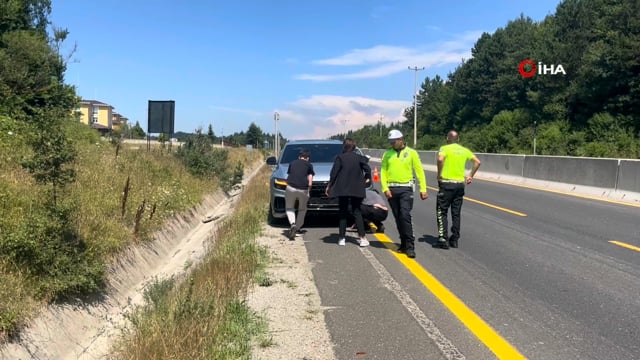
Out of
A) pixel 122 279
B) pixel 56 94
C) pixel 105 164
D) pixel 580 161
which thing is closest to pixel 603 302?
pixel 122 279

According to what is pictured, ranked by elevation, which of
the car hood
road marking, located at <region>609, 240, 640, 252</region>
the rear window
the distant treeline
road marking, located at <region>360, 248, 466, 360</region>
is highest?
the distant treeline

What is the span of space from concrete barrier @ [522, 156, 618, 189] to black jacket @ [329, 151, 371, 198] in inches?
423

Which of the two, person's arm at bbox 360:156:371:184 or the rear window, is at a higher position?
the rear window

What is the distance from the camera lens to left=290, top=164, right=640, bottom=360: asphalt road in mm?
4449

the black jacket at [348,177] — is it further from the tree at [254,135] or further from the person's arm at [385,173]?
the tree at [254,135]

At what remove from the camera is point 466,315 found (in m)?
5.20

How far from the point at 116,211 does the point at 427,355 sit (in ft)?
24.8

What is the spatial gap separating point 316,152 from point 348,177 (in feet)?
12.0

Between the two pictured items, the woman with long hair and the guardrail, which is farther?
the guardrail

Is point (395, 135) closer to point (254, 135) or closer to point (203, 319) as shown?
point (203, 319)

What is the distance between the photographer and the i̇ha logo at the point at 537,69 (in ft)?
174

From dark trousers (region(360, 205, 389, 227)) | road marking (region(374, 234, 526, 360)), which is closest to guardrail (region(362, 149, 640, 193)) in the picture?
dark trousers (region(360, 205, 389, 227))

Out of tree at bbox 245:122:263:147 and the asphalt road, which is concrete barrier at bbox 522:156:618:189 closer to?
the asphalt road

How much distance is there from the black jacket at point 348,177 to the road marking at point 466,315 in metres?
1.36
